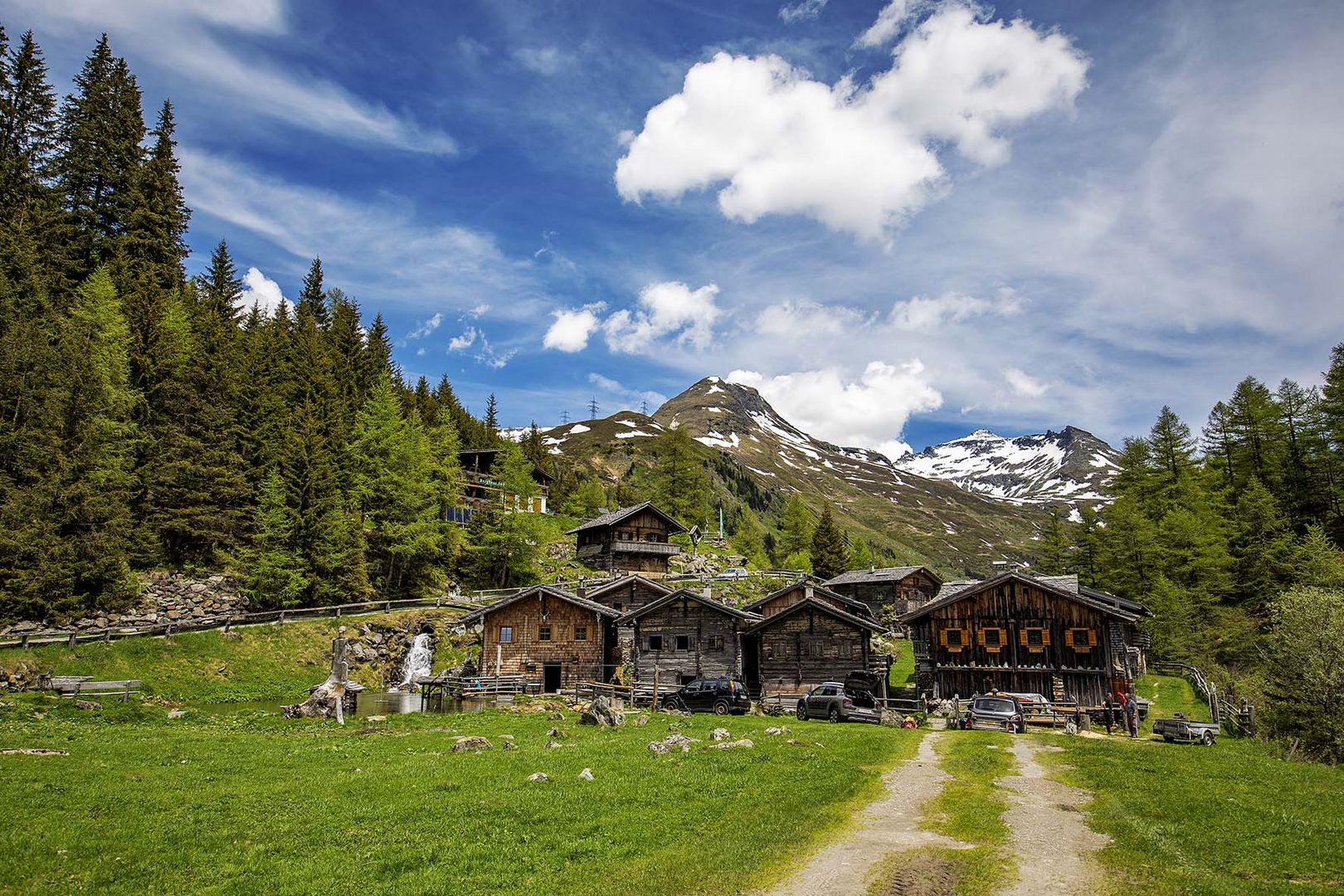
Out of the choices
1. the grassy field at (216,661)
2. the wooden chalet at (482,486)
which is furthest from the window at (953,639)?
the wooden chalet at (482,486)

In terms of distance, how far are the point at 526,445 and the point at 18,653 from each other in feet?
285

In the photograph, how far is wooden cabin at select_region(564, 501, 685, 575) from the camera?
8250 cm

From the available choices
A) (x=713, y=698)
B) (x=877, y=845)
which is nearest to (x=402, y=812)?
(x=877, y=845)

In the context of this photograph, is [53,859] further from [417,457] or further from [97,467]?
[417,457]

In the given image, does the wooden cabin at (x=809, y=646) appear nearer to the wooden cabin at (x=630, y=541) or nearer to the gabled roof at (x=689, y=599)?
the gabled roof at (x=689, y=599)

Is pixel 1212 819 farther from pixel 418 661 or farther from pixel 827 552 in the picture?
pixel 827 552

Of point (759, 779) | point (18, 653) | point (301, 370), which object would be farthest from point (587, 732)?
point (301, 370)

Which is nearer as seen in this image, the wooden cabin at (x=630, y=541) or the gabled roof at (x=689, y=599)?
the gabled roof at (x=689, y=599)

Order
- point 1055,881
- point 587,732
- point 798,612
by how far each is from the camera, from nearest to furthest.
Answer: point 1055,881 → point 587,732 → point 798,612

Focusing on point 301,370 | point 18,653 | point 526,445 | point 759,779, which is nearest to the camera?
point 759,779

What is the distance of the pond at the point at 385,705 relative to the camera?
3644 centimetres

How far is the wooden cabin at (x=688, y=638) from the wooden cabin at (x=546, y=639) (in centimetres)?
330

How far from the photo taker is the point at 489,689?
4753cm

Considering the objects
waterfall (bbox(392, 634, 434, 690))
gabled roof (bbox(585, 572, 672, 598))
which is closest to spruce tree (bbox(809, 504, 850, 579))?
gabled roof (bbox(585, 572, 672, 598))
